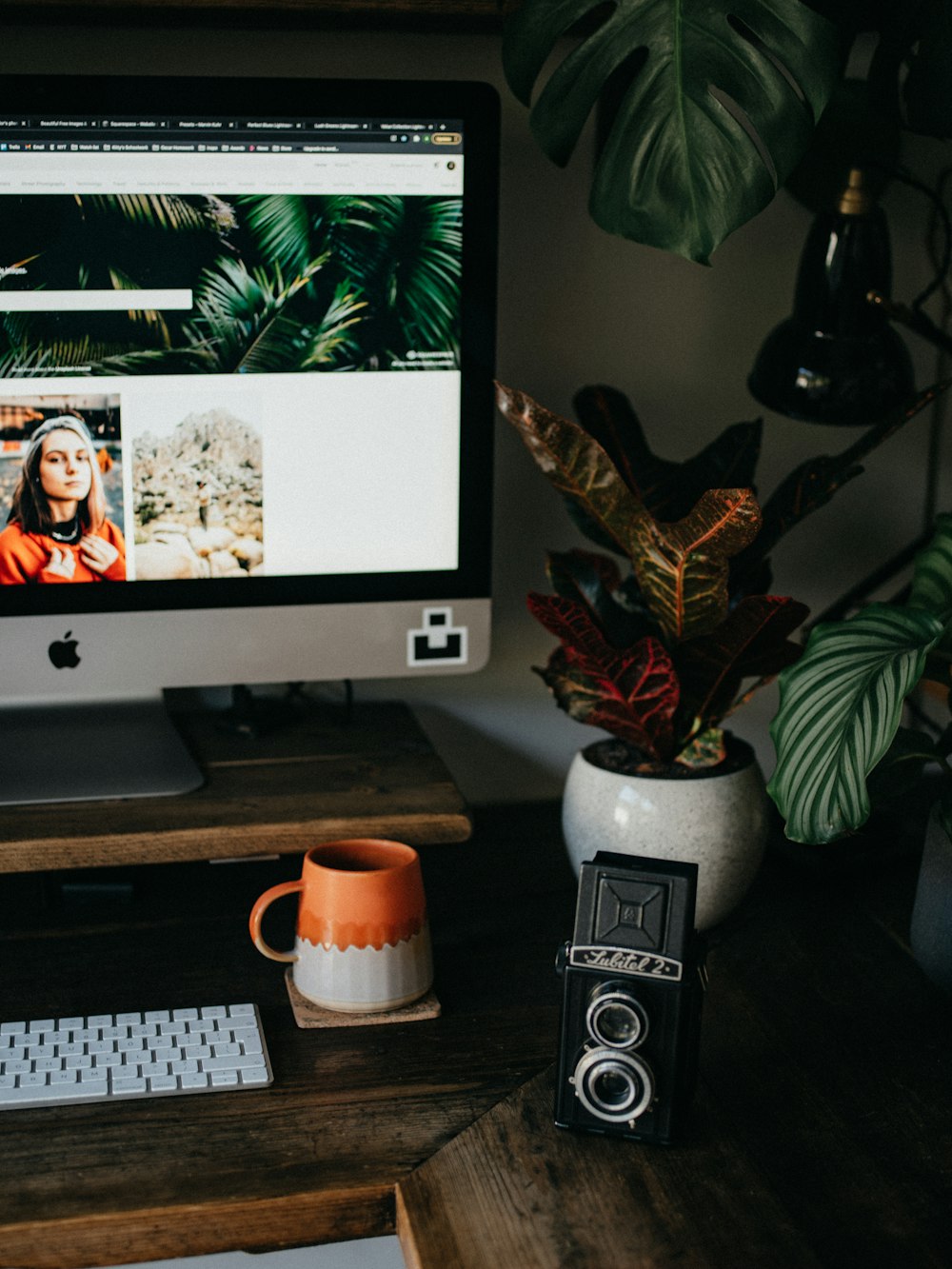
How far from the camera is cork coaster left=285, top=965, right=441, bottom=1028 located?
2.96 feet

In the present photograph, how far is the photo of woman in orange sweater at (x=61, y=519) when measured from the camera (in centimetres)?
99

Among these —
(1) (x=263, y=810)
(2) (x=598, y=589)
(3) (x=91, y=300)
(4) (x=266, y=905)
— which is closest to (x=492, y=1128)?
(4) (x=266, y=905)

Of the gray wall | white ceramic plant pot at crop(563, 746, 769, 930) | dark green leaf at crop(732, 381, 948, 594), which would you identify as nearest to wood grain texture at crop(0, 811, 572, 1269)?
white ceramic plant pot at crop(563, 746, 769, 930)

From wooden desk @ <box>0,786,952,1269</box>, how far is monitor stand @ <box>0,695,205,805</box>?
0.11 m

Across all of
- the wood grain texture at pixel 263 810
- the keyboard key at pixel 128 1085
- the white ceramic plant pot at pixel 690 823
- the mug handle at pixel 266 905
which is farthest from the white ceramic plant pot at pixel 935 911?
the keyboard key at pixel 128 1085

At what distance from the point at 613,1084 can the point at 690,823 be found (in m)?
0.27

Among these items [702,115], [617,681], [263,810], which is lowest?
[263,810]

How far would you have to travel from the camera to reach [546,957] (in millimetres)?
1014

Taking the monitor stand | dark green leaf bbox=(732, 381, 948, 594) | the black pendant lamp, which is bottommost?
the monitor stand

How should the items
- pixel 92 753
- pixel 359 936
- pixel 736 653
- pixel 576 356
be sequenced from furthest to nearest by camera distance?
pixel 576 356
pixel 92 753
pixel 736 653
pixel 359 936

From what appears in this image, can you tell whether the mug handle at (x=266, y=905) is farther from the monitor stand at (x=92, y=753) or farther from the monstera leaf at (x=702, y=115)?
the monstera leaf at (x=702, y=115)

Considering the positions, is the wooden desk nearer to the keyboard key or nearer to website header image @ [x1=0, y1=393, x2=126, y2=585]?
the keyboard key

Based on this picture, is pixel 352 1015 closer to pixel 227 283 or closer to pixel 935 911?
pixel 935 911

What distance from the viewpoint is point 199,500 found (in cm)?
103
